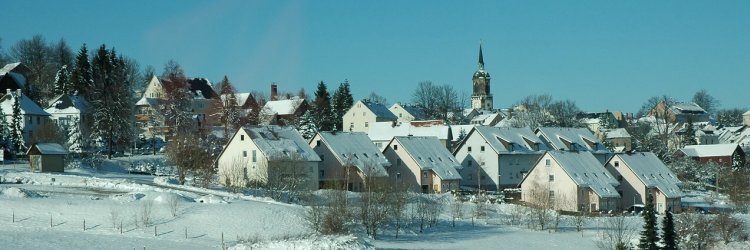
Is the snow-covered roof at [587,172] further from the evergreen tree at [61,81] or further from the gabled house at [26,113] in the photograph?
the evergreen tree at [61,81]

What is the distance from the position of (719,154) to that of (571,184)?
44.2 meters

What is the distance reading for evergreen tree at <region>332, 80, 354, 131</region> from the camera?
377 feet

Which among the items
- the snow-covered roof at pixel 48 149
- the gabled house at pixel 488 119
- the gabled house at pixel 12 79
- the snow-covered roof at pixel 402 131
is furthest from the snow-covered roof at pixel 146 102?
the gabled house at pixel 488 119

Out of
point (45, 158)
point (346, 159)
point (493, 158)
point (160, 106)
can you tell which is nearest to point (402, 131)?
point (493, 158)

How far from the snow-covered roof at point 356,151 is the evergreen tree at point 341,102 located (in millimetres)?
37272

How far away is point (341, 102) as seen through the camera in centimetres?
11862

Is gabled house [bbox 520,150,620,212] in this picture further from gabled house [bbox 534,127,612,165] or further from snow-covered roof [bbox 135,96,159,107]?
snow-covered roof [bbox 135,96,159,107]

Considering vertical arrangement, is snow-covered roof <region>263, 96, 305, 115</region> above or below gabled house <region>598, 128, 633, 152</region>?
above

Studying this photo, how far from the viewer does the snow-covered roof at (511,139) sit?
8200cm

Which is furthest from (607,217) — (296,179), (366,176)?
(296,179)

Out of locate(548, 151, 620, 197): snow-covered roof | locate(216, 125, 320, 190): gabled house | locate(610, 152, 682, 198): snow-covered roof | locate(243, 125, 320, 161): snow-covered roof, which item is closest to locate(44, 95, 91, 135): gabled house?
locate(216, 125, 320, 190): gabled house

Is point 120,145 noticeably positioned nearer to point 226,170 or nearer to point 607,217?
point 226,170

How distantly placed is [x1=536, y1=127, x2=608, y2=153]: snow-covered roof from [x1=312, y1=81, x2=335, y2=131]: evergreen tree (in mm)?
25539

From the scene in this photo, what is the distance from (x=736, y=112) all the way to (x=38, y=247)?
167208 millimetres
